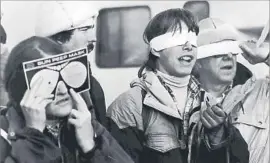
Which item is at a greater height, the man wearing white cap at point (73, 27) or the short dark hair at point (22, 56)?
the man wearing white cap at point (73, 27)

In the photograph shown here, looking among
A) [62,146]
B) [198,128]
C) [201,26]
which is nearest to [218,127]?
[198,128]

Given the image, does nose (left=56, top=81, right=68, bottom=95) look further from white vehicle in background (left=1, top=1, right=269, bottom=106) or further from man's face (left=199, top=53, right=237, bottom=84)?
man's face (left=199, top=53, right=237, bottom=84)

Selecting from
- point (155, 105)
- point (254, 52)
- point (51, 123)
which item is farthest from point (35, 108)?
point (254, 52)

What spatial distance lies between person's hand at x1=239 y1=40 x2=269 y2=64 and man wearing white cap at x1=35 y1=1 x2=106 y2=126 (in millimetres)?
544

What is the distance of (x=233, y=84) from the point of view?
2.22 m

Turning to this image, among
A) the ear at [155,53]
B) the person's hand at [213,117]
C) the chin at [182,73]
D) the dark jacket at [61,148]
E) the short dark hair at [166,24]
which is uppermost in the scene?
the short dark hair at [166,24]

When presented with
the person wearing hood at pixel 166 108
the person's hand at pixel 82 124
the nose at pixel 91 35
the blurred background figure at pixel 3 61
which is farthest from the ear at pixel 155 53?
the blurred background figure at pixel 3 61

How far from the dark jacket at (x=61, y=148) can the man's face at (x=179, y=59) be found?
326 millimetres

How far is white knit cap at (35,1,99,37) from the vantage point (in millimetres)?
2199

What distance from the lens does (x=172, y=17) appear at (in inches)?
86.2

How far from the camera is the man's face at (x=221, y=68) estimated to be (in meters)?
2.22

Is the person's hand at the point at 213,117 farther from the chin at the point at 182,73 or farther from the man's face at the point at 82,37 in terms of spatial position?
the man's face at the point at 82,37

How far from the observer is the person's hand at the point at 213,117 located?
86.3 inches

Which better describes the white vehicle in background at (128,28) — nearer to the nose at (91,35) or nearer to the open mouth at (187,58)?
the nose at (91,35)
